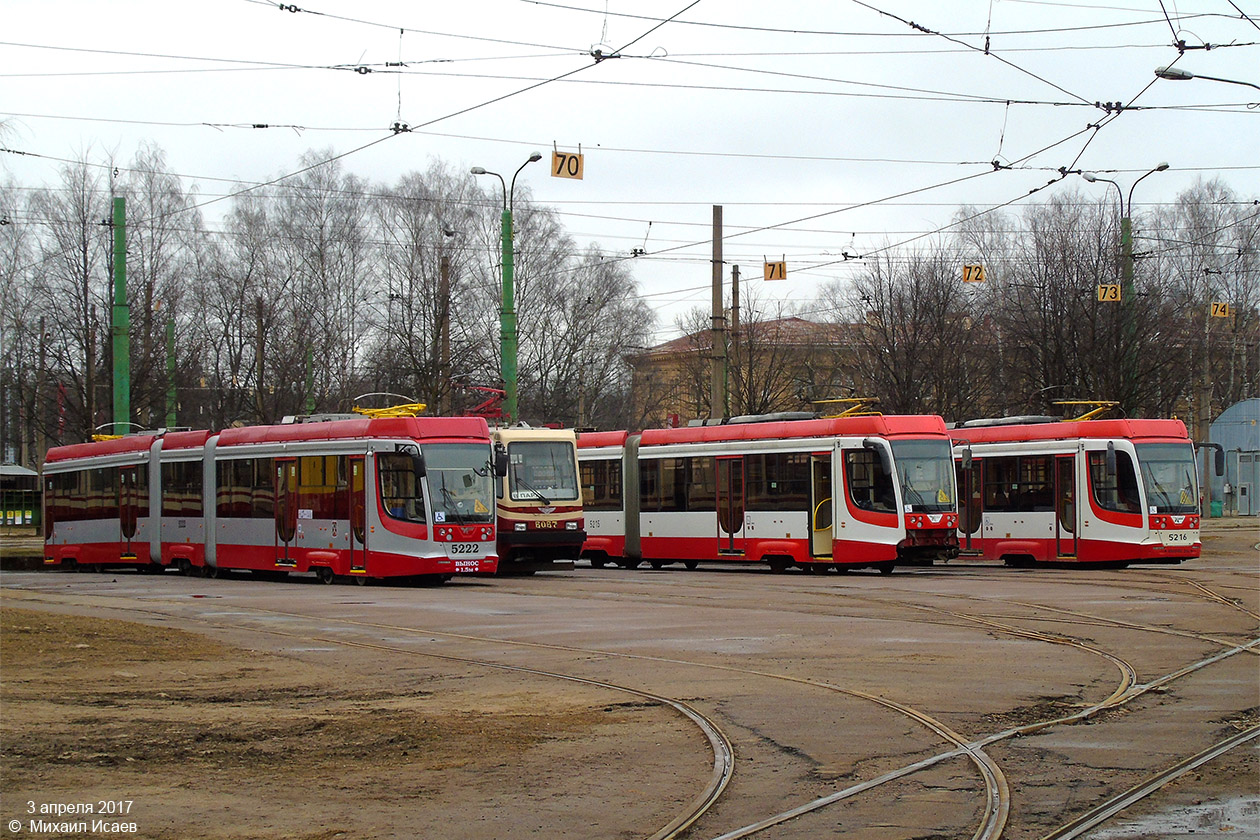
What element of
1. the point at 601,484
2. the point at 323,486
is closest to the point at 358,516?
the point at 323,486

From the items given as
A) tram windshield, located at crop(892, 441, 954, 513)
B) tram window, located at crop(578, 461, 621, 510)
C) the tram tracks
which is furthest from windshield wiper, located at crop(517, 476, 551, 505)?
the tram tracks

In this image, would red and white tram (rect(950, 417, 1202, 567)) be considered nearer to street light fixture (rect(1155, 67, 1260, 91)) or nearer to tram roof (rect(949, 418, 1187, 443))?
tram roof (rect(949, 418, 1187, 443))

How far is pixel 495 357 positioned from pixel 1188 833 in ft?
160

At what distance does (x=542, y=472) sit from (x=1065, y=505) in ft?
34.1

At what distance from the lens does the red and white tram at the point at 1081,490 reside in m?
28.5

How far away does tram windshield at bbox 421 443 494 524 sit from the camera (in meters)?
24.8

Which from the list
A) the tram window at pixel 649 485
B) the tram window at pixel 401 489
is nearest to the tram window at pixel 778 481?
the tram window at pixel 649 485

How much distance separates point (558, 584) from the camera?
25781 millimetres

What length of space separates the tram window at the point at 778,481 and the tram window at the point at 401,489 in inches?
293

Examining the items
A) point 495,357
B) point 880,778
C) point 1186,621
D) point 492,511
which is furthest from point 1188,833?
point 495,357

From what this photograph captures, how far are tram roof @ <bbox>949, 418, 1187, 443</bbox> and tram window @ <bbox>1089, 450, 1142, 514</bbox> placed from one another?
0.46 m

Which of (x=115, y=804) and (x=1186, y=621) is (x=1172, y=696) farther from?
(x=115, y=804)

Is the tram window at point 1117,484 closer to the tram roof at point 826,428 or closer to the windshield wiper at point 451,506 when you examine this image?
the tram roof at point 826,428

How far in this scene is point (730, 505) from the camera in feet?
97.7
